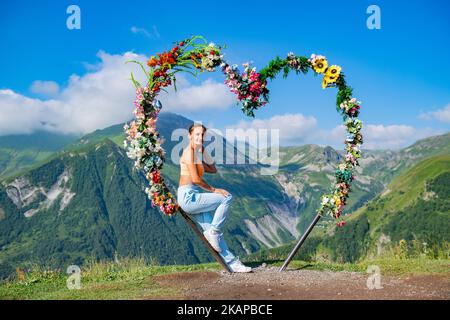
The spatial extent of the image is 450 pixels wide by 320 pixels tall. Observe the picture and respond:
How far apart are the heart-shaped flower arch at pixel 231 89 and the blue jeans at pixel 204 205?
1.17 feet

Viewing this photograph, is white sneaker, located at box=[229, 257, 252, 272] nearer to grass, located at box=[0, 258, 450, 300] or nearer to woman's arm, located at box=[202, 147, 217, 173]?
grass, located at box=[0, 258, 450, 300]

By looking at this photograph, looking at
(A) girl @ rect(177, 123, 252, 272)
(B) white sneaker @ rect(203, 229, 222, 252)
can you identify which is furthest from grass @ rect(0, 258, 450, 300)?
(A) girl @ rect(177, 123, 252, 272)

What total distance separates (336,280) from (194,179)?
5086 millimetres

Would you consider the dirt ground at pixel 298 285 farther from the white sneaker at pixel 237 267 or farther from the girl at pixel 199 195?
the girl at pixel 199 195

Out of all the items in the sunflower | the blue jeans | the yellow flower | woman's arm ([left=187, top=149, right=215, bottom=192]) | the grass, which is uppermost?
the sunflower

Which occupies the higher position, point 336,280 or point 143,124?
point 143,124

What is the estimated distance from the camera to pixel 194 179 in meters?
14.1

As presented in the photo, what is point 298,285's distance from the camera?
1302cm

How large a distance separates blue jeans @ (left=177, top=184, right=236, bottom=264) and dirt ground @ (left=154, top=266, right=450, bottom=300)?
58.6 inches

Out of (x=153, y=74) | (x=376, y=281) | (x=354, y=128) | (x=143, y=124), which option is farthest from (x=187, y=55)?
(x=376, y=281)

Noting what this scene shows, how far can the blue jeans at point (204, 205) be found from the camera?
14.2 metres

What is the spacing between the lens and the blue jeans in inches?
559

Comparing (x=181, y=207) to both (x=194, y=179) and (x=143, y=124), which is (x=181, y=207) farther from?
(x=143, y=124)
